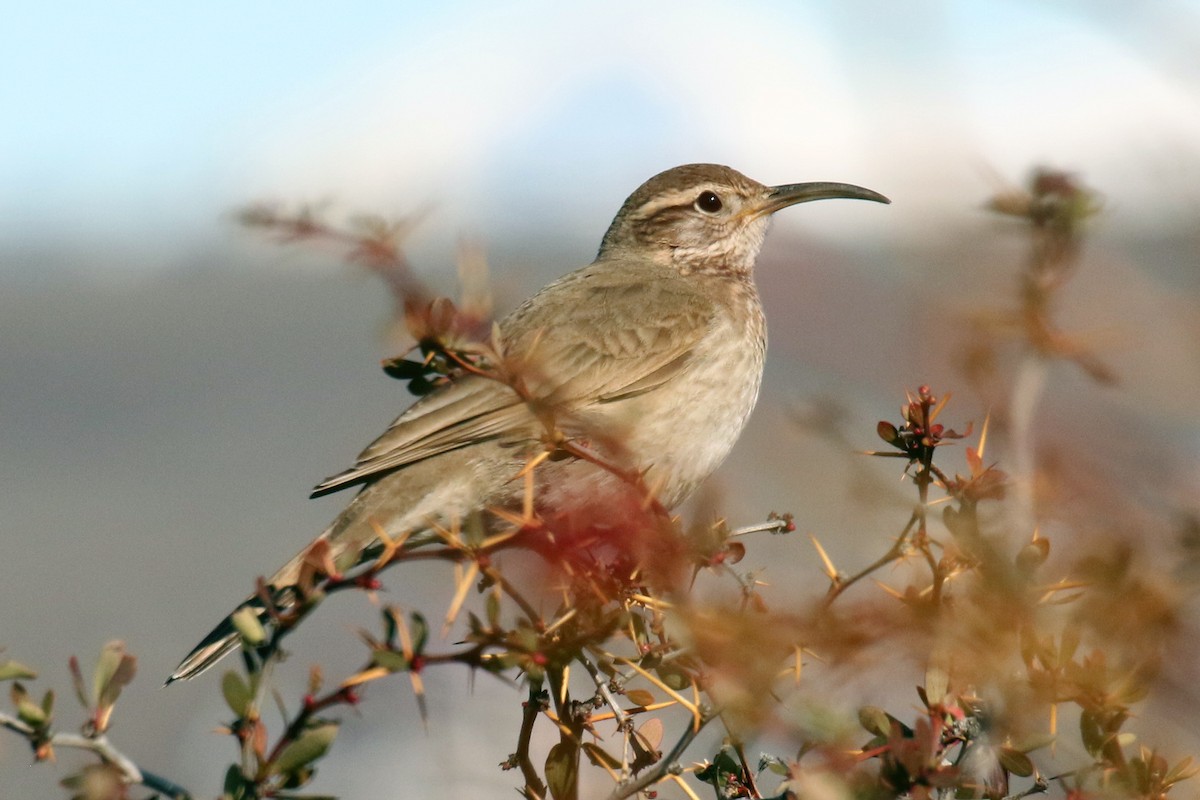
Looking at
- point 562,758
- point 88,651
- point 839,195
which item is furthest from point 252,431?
point 562,758

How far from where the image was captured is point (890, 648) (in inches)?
49.7

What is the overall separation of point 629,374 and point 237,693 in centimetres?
405

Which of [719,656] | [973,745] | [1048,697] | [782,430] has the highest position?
[782,430]

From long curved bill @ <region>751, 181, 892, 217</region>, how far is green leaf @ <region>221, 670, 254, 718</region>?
4.62 metres

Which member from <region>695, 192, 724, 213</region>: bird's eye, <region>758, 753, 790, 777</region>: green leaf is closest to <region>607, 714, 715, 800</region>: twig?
<region>758, 753, 790, 777</region>: green leaf

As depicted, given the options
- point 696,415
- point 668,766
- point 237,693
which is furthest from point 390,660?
point 696,415

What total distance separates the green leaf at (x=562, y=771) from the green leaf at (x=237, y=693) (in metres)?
0.71

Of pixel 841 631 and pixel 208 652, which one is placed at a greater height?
pixel 841 631

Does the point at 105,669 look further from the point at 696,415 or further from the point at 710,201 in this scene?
the point at 710,201

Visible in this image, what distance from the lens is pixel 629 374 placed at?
5.70 m

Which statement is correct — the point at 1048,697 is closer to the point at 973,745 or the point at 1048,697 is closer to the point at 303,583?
the point at 973,745

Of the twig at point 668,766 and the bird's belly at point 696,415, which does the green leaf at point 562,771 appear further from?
the bird's belly at point 696,415

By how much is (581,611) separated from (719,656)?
0.79 metres

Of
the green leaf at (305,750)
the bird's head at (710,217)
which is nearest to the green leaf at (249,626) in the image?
the green leaf at (305,750)
